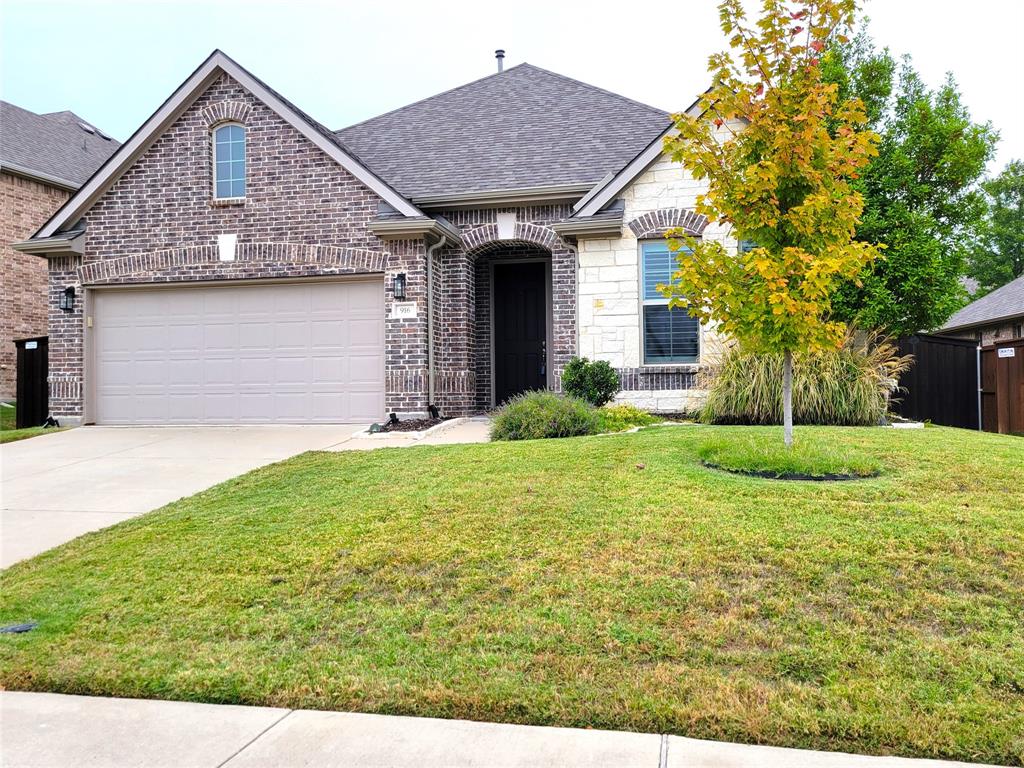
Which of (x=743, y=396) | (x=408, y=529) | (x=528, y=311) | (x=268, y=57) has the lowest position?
(x=408, y=529)

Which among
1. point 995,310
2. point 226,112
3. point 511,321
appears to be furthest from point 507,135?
point 995,310

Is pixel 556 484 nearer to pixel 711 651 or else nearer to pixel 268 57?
pixel 711 651

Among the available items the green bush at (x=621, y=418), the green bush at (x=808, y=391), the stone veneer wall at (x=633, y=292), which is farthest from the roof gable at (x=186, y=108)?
the green bush at (x=808, y=391)

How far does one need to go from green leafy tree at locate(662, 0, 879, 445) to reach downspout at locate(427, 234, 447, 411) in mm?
6415

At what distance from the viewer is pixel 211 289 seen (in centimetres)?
1320

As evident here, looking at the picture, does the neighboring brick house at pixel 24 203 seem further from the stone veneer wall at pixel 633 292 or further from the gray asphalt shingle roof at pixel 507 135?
the stone veneer wall at pixel 633 292

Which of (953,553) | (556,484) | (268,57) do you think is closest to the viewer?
(953,553)

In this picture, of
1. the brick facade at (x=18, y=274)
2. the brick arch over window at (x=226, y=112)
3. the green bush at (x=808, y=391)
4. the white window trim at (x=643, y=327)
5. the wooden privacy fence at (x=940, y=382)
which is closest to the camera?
the green bush at (x=808, y=391)

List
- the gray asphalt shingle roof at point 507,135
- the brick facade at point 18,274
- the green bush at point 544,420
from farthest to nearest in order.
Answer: the brick facade at point 18,274, the gray asphalt shingle roof at point 507,135, the green bush at point 544,420

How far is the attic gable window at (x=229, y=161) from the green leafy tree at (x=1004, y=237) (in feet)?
125

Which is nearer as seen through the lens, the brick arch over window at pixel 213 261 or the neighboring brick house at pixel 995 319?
the brick arch over window at pixel 213 261

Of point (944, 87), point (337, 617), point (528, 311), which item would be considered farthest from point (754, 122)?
point (944, 87)

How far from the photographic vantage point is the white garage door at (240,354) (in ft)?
41.9

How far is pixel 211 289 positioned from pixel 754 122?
10.0 m
